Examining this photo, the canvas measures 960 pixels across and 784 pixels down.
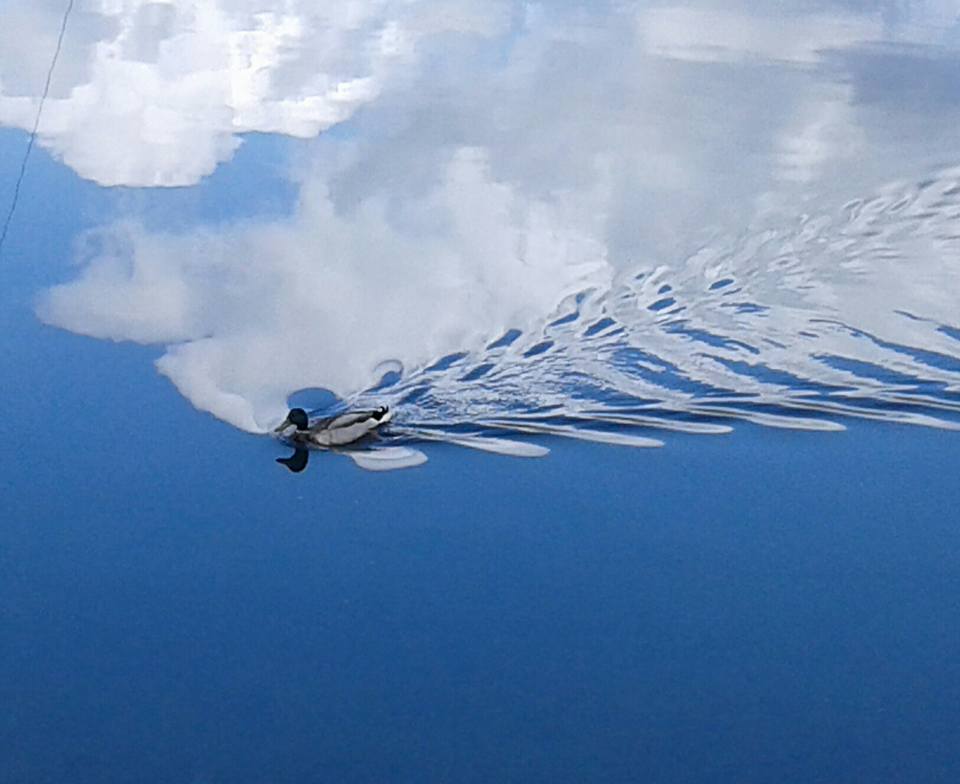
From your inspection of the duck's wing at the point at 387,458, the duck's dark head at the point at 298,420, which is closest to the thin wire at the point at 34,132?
the duck's dark head at the point at 298,420

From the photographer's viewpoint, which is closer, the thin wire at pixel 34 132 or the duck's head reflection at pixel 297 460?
the duck's head reflection at pixel 297 460

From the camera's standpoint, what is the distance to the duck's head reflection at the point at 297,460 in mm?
6195

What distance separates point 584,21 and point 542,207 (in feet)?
13.5

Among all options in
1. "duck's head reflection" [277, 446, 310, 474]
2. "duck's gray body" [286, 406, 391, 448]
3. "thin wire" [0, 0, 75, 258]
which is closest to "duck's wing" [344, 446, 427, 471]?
"duck's gray body" [286, 406, 391, 448]

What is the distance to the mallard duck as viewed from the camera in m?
6.25

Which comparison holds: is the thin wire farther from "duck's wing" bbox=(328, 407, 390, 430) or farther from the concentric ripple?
the concentric ripple

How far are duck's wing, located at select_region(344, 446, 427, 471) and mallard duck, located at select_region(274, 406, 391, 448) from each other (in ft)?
0.25

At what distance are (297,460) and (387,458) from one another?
1.17 feet

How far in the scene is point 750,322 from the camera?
729 centimetres

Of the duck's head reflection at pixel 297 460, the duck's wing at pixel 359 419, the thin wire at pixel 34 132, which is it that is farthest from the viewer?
the thin wire at pixel 34 132

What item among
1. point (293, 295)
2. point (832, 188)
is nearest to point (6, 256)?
point (293, 295)

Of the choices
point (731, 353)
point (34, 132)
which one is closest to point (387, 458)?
point (731, 353)

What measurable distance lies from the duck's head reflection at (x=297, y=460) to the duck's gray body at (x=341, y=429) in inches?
1.4

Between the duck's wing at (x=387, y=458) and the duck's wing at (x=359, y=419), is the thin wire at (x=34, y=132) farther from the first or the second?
the duck's wing at (x=387, y=458)
